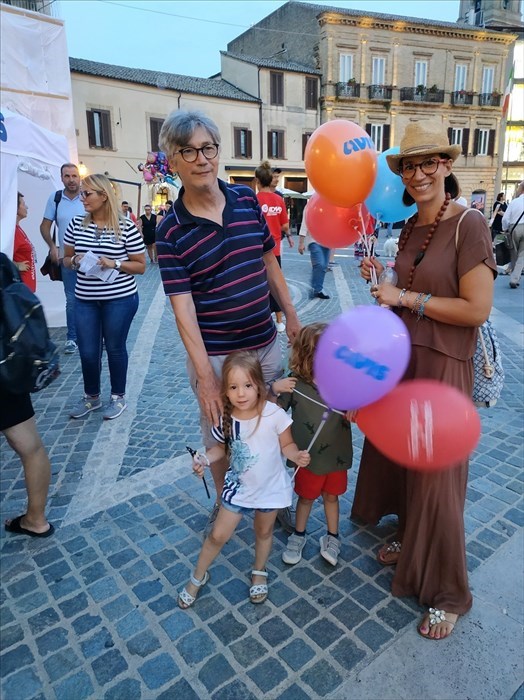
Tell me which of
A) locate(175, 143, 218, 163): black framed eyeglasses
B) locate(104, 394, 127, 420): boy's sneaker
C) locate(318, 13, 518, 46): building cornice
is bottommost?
locate(104, 394, 127, 420): boy's sneaker

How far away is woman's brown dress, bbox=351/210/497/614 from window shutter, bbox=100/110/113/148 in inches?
1043

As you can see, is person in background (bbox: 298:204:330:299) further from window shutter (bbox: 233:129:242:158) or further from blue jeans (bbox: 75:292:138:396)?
window shutter (bbox: 233:129:242:158)

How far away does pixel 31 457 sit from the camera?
255 cm

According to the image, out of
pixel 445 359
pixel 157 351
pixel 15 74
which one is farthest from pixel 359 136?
pixel 15 74

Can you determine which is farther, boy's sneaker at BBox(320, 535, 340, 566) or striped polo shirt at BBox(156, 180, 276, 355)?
boy's sneaker at BBox(320, 535, 340, 566)

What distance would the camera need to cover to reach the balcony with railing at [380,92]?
32438 millimetres

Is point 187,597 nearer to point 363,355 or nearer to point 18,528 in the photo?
point 18,528

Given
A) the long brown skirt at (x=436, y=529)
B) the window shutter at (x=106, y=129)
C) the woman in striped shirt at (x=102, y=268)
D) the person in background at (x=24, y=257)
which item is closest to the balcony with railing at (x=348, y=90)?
the window shutter at (x=106, y=129)

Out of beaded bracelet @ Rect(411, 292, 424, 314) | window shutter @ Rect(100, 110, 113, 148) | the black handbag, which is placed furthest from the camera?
window shutter @ Rect(100, 110, 113, 148)

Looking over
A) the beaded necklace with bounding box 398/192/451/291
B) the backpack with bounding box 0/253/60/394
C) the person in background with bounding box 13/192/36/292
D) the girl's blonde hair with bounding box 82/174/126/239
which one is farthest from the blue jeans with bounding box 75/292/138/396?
the beaded necklace with bounding box 398/192/451/291

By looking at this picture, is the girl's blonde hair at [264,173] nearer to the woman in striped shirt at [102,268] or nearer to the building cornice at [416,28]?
the woman in striped shirt at [102,268]

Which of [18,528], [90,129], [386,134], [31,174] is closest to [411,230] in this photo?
[18,528]

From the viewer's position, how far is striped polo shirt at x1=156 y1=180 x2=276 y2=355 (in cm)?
211

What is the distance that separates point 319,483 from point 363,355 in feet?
3.17
